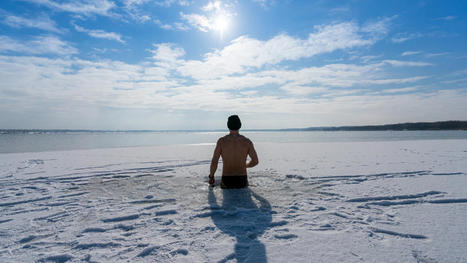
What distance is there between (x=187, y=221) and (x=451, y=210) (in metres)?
4.48

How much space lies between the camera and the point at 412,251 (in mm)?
2785

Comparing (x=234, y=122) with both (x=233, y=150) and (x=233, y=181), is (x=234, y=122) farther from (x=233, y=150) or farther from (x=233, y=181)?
(x=233, y=181)

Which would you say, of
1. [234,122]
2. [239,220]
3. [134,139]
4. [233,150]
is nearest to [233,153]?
[233,150]

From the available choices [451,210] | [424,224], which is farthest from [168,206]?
[451,210]

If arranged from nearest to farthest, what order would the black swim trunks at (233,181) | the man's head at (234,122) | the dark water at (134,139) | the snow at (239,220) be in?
the snow at (239,220), the man's head at (234,122), the black swim trunks at (233,181), the dark water at (134,139)

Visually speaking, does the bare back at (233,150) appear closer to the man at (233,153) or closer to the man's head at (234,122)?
the man at (233,153)

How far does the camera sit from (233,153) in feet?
18.0

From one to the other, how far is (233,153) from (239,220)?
1.91 metres

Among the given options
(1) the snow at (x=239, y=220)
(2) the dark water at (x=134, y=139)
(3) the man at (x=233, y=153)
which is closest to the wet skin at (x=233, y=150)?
(3) the man at (x=233, y=153)

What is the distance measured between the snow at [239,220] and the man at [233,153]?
40 centimetres

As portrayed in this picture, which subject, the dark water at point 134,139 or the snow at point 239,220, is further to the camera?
the dark water at point 134,139

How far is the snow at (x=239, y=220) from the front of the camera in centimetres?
280

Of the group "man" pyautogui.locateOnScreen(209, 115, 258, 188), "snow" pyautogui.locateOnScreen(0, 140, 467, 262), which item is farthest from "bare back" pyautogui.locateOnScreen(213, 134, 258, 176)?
"snow" pyautogui.locateOnScreen(0, 140, 467, 262)

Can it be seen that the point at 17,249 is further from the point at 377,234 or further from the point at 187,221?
the point at 377,234
